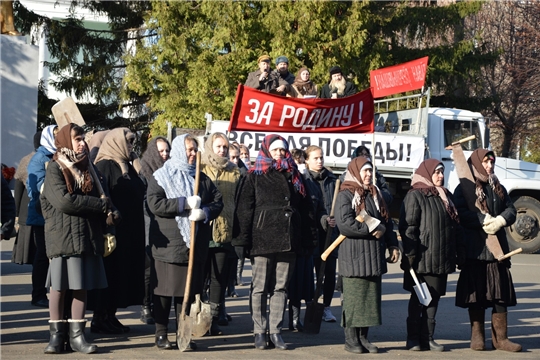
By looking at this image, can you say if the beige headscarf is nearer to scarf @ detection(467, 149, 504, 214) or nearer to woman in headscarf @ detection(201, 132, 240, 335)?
woman in headscarf @ detection(201, 132, 240, 335)

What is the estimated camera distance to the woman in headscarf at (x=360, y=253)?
312 inches

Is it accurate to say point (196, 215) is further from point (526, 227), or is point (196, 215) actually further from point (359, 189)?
point (526, 227)

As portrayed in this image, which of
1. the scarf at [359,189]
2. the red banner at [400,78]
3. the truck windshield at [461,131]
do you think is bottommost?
the scarf at [359,189]

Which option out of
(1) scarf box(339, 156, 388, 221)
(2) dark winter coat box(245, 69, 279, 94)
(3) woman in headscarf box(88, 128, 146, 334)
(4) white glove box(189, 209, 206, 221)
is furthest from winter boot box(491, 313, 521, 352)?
(2) dark winter coat box(245, 69, 279, 94)

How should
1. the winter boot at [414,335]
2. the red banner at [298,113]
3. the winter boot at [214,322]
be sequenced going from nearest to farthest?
the winter boot at [414,335], the winter boot at [214,322], the red banner at [298,113]

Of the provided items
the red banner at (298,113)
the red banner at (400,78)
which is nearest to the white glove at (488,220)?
the red banner at (298,113)

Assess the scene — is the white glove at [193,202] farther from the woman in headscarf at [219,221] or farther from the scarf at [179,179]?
the woman in headscarf at [219,221]

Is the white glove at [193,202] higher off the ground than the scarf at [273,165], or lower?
lower

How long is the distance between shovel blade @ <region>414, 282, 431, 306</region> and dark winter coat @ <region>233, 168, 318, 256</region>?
110 cm

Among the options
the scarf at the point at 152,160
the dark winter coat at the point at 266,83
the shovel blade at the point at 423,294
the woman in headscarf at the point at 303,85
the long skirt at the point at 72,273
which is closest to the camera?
the long skirt at the point at 72,273

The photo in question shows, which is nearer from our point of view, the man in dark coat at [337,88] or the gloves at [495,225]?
the gloves at [495,225]

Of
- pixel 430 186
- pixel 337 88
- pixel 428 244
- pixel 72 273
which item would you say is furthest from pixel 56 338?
pixel 337 88

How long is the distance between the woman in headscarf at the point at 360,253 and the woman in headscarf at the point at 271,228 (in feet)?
1.46

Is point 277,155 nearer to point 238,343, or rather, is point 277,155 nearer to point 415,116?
point 238,343
